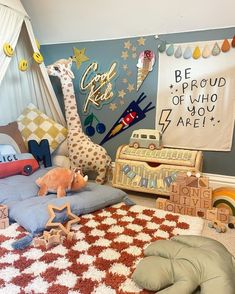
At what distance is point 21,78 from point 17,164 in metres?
0.96

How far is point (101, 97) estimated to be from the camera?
297cm

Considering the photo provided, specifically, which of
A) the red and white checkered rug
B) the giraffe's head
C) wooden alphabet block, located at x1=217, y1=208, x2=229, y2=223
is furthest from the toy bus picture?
the giraffe's head

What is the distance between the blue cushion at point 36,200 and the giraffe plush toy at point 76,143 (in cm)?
39

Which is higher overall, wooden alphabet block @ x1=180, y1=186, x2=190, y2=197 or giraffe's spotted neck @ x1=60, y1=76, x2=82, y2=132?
giraffe's spotted neck @ x1=60, y1=76, x2=82, y2=132

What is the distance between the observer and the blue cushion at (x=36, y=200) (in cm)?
177

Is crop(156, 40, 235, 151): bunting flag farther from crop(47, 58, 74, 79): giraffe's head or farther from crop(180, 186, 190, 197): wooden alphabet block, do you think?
crop(47, 58, 74, 79): giraffe's head

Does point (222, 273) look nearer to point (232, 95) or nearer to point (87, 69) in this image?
point (232, 95)

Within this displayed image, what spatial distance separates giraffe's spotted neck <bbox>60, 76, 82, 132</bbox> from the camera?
2824mm

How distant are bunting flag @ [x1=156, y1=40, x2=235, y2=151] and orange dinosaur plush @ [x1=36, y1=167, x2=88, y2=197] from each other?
1019mm

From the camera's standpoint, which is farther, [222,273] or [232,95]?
[232,95]

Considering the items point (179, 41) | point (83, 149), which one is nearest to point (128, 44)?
point (179, 41)

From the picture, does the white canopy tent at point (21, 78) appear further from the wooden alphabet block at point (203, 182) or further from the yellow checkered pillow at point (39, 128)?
the wooden alphabet block at point (203, 182)

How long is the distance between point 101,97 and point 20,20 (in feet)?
3.35

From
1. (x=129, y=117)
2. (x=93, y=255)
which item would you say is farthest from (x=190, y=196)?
(x=129, y=117)
